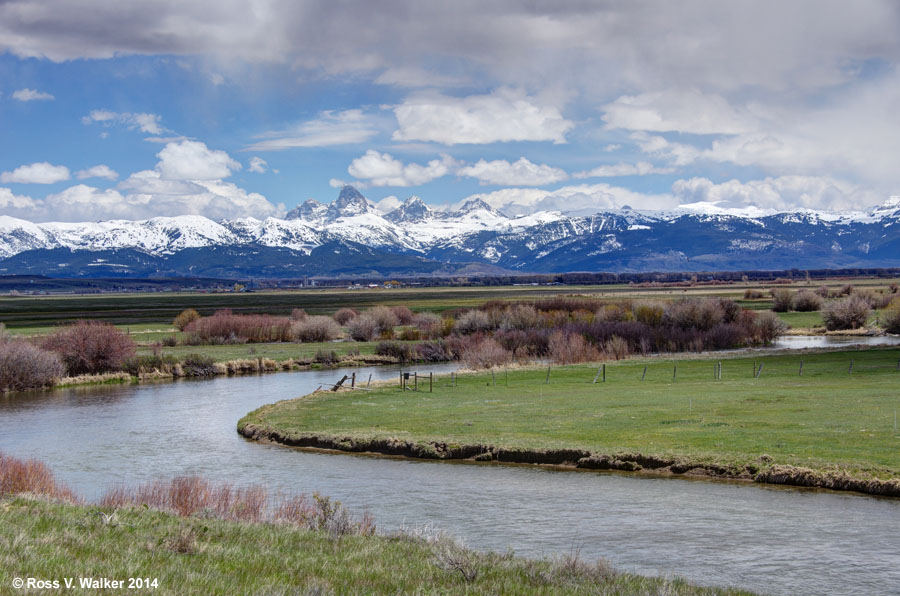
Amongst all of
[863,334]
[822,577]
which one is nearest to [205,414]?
[822,577]

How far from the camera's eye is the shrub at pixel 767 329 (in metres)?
86.4

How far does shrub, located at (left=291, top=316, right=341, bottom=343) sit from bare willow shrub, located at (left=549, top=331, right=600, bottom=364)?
3494 centimetres

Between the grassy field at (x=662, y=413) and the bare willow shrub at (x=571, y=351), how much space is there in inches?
392

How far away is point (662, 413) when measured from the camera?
3725 centimetres

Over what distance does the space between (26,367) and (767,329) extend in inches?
2859

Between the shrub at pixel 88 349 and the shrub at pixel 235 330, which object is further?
the shrub at pixel 235 330

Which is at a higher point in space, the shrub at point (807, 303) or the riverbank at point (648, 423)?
the shrub at point (807, 303)

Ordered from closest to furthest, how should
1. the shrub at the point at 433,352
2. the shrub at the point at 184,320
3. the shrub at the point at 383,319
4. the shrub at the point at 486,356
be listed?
the shrub at the point at 486,356, the shrub at the point at 433,352, the shrub at the point at 383,319, the shrub at the point at 184,320

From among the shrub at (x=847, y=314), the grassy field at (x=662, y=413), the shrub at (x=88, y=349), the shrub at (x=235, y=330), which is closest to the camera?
the grassy field at (x=662, y=413)

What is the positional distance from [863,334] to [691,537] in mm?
83235

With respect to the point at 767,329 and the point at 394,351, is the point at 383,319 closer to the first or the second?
the point at 394,351

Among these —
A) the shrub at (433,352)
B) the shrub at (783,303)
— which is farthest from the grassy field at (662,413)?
the shrub at (783,303)

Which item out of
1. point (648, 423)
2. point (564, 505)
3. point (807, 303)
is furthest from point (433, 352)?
point (807, 303)

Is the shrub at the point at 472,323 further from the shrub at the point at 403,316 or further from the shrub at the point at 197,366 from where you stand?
the shrub at the point at 197,366
